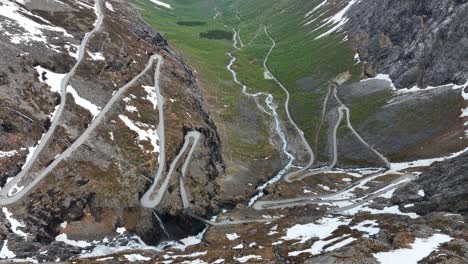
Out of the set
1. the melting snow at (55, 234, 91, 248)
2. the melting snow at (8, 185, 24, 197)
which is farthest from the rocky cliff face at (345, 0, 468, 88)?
the melting snow at (8, 185, 24, 197)

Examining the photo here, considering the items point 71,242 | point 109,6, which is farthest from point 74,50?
point 71,242

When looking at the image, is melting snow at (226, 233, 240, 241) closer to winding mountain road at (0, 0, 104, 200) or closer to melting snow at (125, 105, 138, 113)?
winding mountain road at (0, 0, 104, 200)

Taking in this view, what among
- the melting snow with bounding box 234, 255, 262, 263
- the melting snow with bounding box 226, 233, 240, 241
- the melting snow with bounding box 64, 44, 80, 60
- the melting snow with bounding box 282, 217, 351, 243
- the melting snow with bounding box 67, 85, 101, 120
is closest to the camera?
the melting snow with bounding box 234, 255, 262, 263

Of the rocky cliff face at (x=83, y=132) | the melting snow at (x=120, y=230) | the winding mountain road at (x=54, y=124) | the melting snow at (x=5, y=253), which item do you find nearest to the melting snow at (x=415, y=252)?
the rocky cliff face at (x=83, y=132)

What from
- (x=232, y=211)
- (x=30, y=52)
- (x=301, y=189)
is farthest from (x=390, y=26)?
(x=30, y=52)

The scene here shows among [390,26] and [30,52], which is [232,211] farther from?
[390,26]

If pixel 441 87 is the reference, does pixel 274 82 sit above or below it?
above

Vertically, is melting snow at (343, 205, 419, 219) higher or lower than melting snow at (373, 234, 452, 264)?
higher

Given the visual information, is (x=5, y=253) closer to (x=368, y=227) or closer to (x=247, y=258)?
(x=247, y=258)
